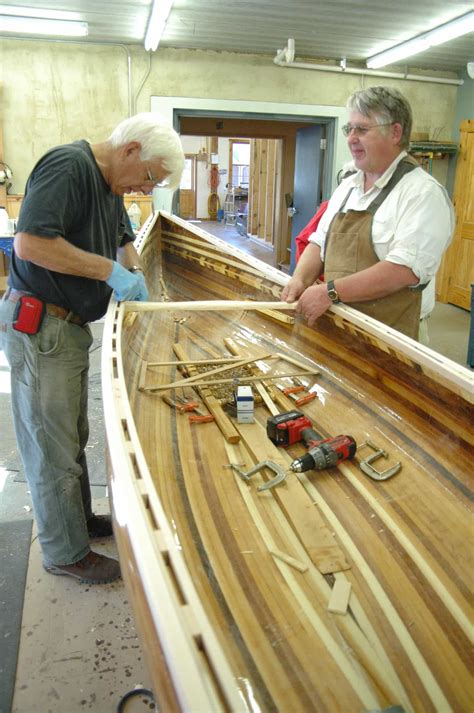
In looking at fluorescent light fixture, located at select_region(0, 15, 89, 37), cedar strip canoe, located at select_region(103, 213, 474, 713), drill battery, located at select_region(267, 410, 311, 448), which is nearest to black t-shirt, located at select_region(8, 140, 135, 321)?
cedar strip canoe, located at select_region(103, 213, 474, 713)

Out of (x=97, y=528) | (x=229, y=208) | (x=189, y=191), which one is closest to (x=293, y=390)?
(x=97, y=528)

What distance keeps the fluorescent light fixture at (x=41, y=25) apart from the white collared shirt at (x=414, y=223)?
5.07 m

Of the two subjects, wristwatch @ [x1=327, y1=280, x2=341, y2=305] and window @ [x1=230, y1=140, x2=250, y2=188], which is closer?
wristwatch @ [x1=327, y1=280, x2=341, y2=305]

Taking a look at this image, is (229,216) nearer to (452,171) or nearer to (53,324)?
(452,171)

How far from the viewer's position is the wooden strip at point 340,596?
55.8 inches

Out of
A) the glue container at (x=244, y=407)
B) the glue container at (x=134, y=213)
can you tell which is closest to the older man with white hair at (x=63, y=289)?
the glue container at (x=244, y=407)

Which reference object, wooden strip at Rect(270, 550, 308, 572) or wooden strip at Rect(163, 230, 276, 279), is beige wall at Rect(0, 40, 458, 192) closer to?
wooden strip at Rect(163, 230, 276, 279)

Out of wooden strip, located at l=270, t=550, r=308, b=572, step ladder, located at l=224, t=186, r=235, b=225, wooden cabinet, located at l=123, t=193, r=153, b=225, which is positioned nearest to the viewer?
wooden strip, located at l=270, t=550, r=308, b=572

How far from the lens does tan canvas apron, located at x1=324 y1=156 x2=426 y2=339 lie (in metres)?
2.37

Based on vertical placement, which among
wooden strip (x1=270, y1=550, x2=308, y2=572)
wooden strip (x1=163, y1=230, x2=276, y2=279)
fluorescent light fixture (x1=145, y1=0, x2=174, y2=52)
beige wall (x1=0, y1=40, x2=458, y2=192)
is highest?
fluorescent light fixture (x1=145, y1=0, x2=174, y2=52)

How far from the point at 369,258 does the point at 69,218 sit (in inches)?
51.3

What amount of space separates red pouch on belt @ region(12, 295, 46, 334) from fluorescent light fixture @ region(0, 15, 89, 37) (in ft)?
17.0

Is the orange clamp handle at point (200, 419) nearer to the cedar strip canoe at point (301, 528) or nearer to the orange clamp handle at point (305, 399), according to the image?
the cedar strip canoe at point (301, 528)

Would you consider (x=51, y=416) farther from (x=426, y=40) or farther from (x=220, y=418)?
(x=426, y=40)
